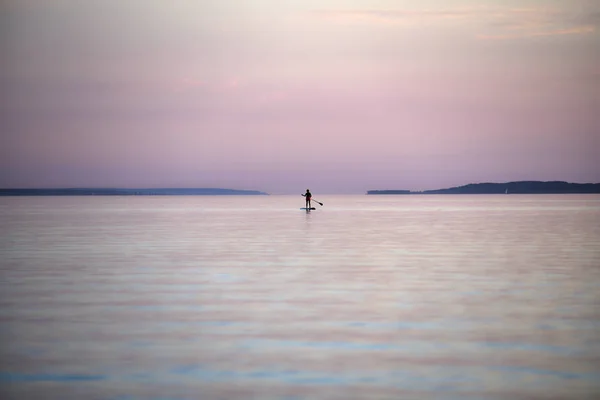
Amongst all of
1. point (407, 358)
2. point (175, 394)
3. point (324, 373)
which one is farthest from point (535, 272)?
point (175, 394)

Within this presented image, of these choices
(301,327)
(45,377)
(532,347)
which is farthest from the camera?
(301,327)

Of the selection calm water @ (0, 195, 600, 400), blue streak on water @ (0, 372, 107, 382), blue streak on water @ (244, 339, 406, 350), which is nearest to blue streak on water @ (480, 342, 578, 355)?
calm water @ (0, 195, 600, 400)

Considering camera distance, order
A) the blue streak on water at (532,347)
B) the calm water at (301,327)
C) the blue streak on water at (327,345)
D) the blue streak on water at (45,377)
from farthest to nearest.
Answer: the blue streak on water at (327,345) → the blue streak on water at (532,347) → the blue streak on water at (45,377) → the calm water at (301,327)

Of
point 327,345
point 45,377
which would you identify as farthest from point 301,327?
point 45,377

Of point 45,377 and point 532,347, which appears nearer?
point 45,377

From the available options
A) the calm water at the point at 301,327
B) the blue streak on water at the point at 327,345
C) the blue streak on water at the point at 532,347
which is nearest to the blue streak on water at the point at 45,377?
the calm water at the point at 301,327

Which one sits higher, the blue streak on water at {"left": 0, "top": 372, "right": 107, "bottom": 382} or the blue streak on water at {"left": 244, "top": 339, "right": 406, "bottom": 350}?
the blue streak on water at {"left": 244, "top": 339, "right": 406, "bottom": 350}

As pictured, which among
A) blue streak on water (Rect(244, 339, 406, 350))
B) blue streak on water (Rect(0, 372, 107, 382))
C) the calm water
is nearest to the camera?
the calm water

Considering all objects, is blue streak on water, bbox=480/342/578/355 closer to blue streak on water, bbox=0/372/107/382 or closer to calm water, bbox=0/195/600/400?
calm water, bbox=0/195/600/400

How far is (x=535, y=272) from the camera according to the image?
16.3m

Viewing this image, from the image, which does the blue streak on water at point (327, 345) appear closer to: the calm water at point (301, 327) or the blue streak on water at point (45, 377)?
the calm water at point (301, 327)

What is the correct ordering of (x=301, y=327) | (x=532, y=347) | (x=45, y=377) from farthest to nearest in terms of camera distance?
(x=301, y=327) → (x=532, y=347) → (x=45, y=377)

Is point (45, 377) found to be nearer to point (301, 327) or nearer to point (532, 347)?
point (301, 327)

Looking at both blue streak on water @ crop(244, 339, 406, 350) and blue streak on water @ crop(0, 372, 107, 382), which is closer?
blue streak on water @ crop(0, 372, 107, 382)
